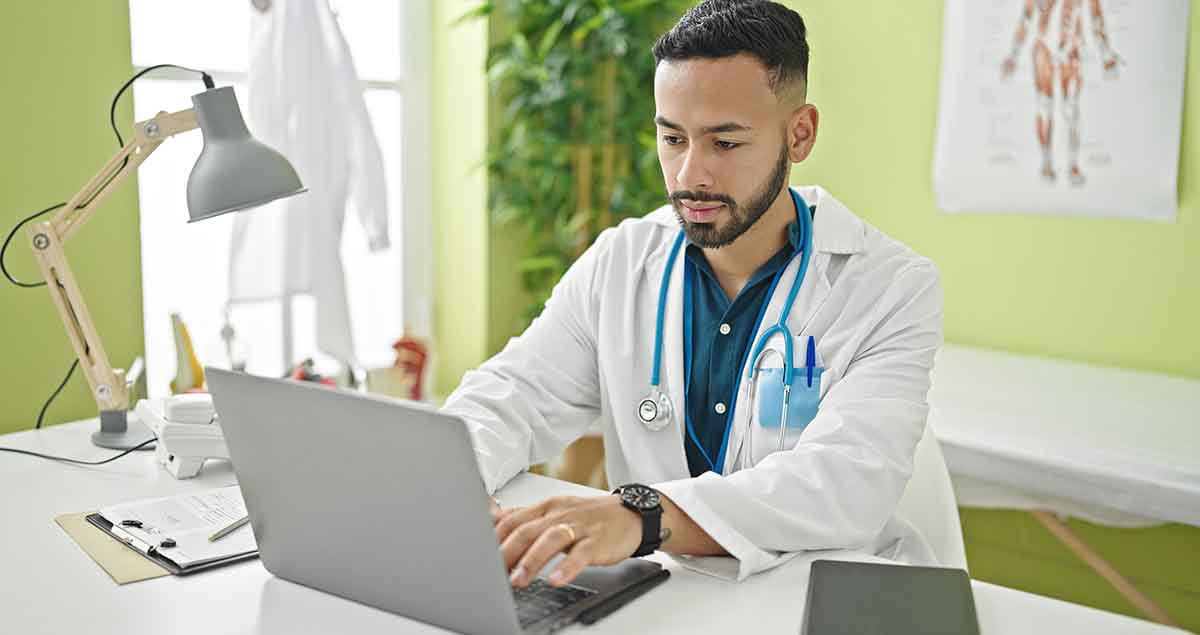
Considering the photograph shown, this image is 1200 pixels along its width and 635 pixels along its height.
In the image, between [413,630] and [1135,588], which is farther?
[1135,588]

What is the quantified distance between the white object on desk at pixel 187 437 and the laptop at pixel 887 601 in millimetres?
847

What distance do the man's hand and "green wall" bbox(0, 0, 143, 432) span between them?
151cm

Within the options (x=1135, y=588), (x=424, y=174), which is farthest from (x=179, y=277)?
(x=1135, y=588)

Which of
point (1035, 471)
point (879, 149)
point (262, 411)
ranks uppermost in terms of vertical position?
point (879, 149)

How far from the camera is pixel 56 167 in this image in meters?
2.28

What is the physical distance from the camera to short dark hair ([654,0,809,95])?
1.59m

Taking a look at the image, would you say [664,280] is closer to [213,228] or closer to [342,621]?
[342,621]

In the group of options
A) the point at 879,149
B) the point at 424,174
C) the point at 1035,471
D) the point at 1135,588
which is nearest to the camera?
the point at 1035,471

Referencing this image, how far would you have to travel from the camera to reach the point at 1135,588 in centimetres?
265

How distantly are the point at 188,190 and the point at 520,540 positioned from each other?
80 centimetres

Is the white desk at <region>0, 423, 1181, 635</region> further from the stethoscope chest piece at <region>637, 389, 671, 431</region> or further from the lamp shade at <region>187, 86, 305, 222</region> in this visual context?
the lamp shade at <region>187, 86, 305, 222</region>

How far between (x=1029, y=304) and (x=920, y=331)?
4.95ft

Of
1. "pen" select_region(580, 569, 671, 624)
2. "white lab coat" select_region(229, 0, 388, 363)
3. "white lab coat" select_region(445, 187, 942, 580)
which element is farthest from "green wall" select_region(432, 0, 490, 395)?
"pen" select_region(580, 569, 671, 624)

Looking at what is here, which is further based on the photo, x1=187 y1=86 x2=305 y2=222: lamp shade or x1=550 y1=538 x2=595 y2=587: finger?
x1=187 y1=86 x2=305 y2=222: lamp shade
